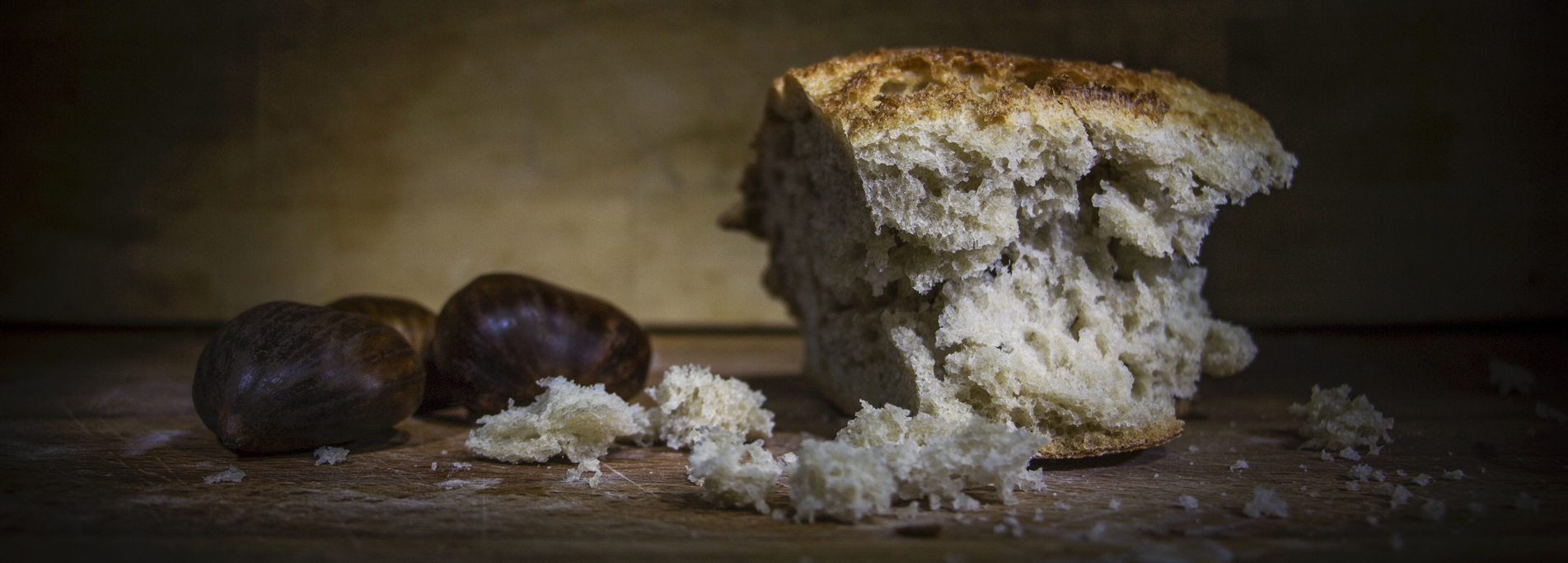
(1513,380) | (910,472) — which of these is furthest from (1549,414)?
(910,472)

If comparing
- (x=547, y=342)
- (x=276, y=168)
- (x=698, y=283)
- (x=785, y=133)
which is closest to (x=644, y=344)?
(x=547, y=342)

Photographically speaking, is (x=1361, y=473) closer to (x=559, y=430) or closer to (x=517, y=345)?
(x=559, y=430)

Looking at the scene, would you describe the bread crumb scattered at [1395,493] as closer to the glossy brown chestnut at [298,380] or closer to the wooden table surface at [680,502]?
the wooden table surface at [680,502]

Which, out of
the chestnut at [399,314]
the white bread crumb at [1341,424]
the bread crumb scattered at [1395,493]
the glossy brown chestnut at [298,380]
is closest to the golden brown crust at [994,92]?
the white bread crumb at [1341,424]

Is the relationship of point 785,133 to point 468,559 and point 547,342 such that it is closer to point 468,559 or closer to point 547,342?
point 547,342

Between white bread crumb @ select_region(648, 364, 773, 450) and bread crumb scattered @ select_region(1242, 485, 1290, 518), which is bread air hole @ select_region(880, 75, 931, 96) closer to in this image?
white bread crumb @ select_region(648, 364, 773, 450)

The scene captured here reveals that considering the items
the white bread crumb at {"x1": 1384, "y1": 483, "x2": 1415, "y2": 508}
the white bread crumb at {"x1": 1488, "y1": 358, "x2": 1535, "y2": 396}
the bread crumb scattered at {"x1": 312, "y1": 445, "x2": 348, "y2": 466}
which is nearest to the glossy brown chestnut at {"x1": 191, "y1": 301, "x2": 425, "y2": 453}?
the bread crumb scattered at {"x1": 312, "y1": 445, "x2": 348, "y2": 466}
